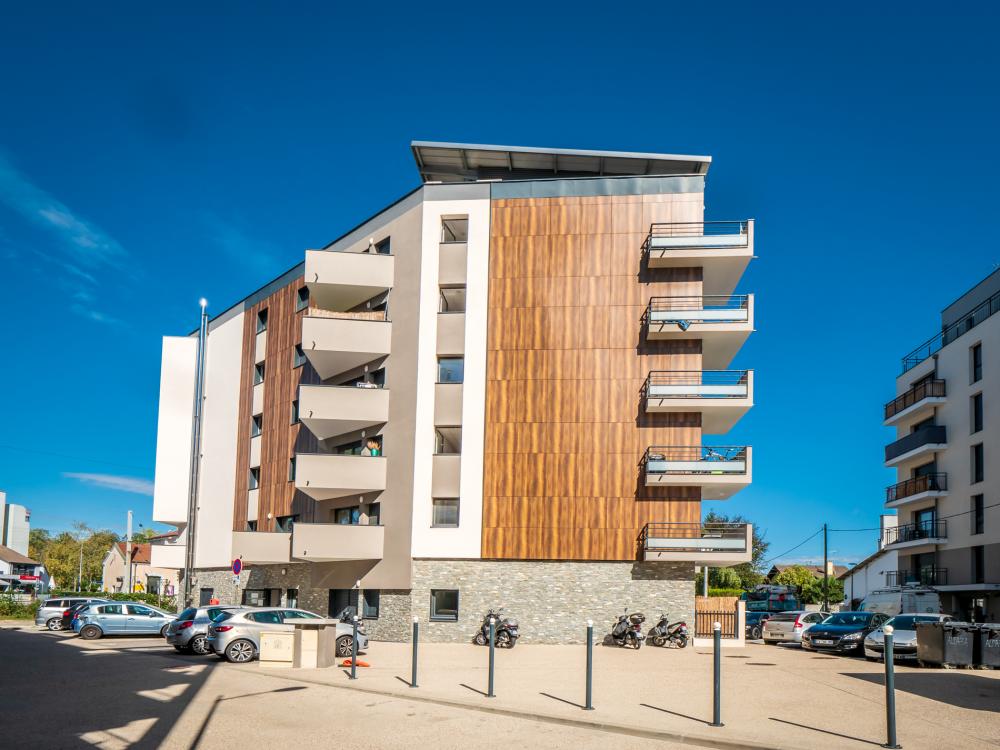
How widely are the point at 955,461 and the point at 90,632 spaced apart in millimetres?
41498

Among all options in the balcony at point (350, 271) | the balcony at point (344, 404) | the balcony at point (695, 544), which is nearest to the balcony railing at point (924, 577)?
the balcony at point (695, 544)

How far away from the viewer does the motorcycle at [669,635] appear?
29.7 m

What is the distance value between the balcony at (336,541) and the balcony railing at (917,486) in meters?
32.1

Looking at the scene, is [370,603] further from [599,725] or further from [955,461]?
[955,461]

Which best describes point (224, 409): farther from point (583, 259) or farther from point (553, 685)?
point (553, 685)

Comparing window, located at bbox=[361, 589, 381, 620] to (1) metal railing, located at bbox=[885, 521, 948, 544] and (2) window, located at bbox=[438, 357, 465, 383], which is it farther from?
(1) metal railing, located at bbox=[885, 521, 948, 544]

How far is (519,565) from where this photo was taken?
31.7 meters

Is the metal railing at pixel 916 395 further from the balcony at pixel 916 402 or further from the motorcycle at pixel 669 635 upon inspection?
the motorcycle at pixel 669 635

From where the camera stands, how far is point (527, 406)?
32.3 meters

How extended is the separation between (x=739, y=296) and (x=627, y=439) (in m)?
6.07

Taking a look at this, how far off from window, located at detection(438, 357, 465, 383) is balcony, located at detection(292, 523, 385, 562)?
18.6 ft

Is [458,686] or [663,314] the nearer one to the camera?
[458,686]

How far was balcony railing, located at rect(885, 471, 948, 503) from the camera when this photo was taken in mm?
50419

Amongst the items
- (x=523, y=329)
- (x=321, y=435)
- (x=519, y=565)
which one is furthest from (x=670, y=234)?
(x=321, y=435)
